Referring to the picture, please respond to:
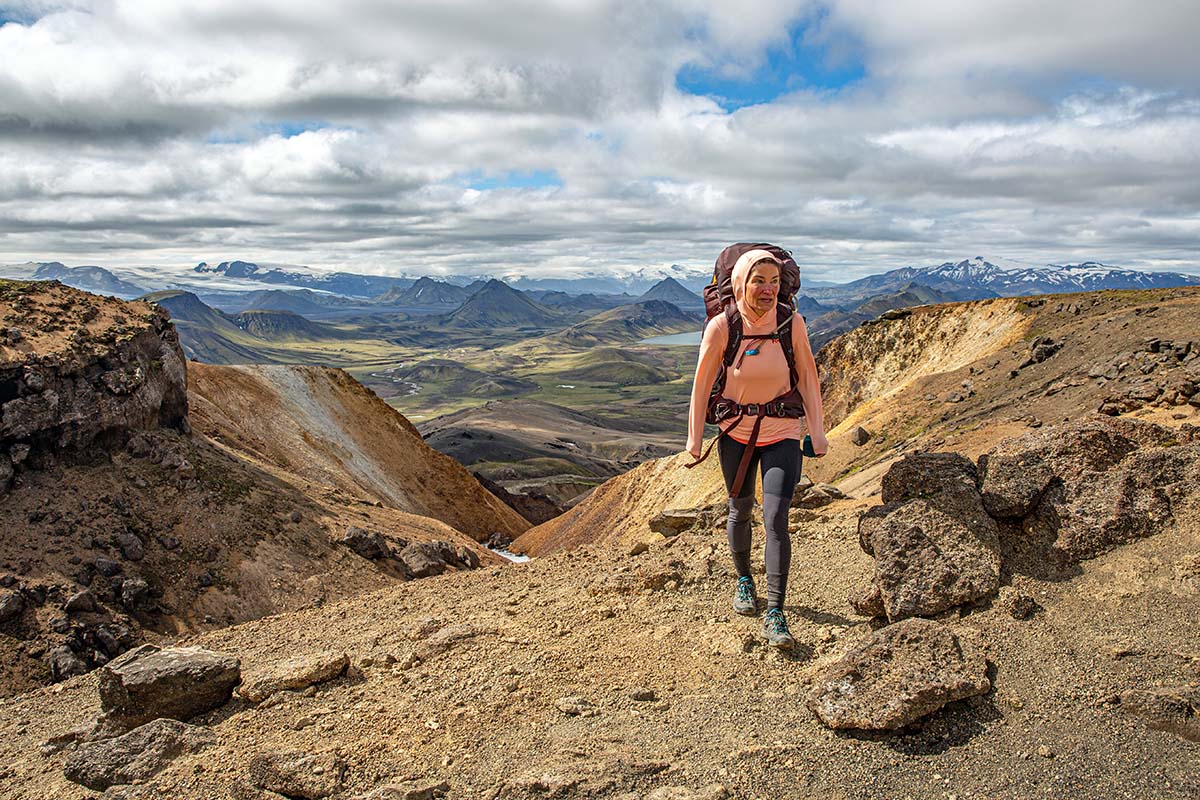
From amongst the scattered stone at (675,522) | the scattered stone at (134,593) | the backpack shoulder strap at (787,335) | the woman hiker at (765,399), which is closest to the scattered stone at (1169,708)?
the woman hiker at (765,399)

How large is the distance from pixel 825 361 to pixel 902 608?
48.5m

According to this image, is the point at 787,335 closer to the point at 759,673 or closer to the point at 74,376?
the point at 759,673

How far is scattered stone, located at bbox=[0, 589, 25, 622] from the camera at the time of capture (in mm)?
15391

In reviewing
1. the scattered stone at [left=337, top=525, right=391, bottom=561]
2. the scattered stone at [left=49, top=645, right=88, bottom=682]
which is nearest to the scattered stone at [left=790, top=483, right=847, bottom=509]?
the scattered stone at [left=49, top=645, right=88, bottom=682]

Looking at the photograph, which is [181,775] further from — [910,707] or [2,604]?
[2,604]

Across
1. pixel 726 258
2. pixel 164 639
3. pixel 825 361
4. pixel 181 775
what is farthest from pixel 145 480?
pixel 825 361

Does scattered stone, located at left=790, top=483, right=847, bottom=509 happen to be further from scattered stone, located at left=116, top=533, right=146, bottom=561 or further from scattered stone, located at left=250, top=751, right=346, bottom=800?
scattered stone, located at left=116, top=533, right=146, bottom=561

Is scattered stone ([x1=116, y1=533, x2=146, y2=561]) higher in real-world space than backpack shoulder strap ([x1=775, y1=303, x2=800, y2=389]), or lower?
lower

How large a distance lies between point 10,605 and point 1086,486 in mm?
19140

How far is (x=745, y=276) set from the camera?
6.88m

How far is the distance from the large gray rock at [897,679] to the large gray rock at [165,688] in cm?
542

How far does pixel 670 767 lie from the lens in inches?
207

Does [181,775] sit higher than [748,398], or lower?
lower

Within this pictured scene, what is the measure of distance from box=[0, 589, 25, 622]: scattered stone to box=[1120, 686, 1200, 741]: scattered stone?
19.0 meters
